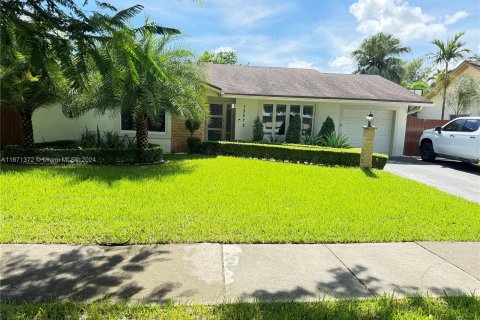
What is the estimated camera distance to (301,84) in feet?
59.4

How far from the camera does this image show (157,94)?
1015cm

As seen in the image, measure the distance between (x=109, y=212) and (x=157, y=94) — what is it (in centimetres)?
525

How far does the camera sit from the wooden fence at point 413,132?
59.1 feet

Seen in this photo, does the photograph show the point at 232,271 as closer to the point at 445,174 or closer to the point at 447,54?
the point at 445,174

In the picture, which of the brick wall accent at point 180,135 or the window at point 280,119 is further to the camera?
the window at point 280,119

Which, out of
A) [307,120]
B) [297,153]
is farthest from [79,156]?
[307,120]

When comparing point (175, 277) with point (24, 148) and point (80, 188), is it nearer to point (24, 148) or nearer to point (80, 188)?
point (80, 188)

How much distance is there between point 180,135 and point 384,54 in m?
33.2

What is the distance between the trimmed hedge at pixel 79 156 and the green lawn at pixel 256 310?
8.21 m

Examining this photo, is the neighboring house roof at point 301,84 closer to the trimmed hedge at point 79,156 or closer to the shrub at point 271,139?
the shrub at point 271,139

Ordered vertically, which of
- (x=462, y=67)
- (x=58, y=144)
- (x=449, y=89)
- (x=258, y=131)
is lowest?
(x=58, y=144)

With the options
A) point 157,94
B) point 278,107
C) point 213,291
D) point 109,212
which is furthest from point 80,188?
point 278,107

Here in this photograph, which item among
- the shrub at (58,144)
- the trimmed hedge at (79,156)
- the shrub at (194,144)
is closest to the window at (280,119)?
the shrub at (194,144)

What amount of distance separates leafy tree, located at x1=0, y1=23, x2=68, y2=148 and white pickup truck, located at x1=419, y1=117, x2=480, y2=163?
1319 centimetres
